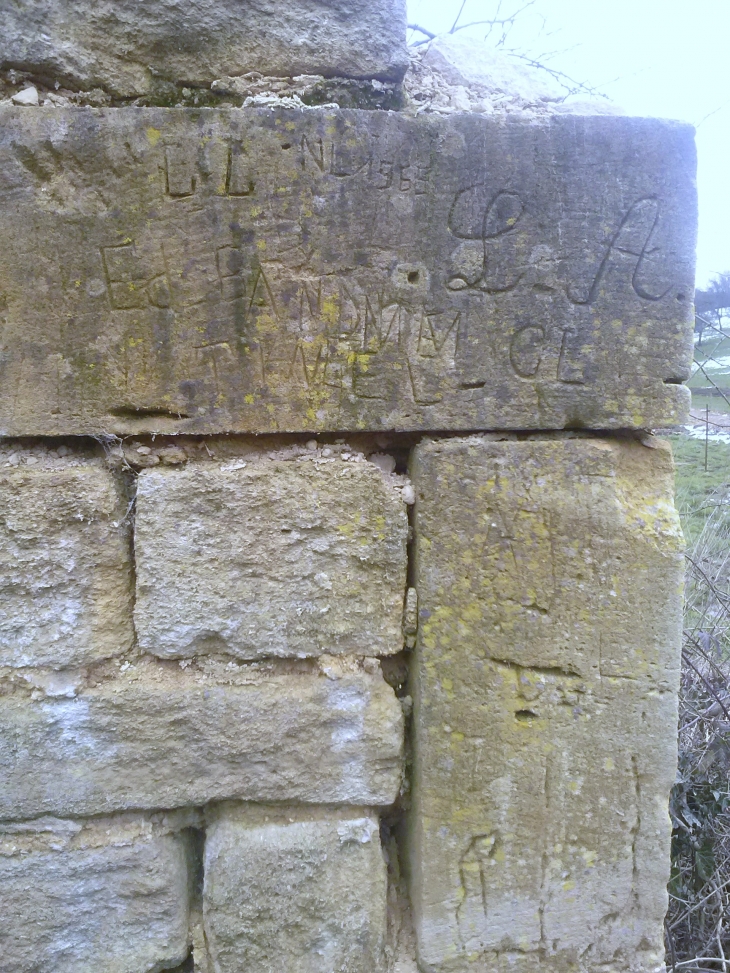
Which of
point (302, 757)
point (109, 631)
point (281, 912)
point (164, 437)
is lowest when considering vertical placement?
point (281, 912)

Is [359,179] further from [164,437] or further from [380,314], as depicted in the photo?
[164,437]

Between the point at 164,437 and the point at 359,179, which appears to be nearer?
the point at 359,179

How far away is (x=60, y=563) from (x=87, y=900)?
0.71 m

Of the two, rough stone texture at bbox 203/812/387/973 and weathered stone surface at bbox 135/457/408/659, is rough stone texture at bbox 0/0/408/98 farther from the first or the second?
rough stone texture at bbox 203/812/387/973

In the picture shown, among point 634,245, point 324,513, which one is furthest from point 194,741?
point 634,245

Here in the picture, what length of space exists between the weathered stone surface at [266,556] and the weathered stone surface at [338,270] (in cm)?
12

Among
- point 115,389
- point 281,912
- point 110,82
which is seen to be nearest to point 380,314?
point 115,389

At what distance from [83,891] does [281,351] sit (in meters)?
1.18

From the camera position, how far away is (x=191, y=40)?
1.19 metres

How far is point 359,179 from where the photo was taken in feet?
3.80

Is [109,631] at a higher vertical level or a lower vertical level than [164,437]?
lower

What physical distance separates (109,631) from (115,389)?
0.49 metres

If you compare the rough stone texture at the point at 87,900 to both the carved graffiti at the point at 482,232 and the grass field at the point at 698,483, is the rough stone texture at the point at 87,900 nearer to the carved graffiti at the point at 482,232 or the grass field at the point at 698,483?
the carved graffiti at the point at 482,232

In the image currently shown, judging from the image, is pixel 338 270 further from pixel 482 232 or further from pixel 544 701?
pixel 544 701
